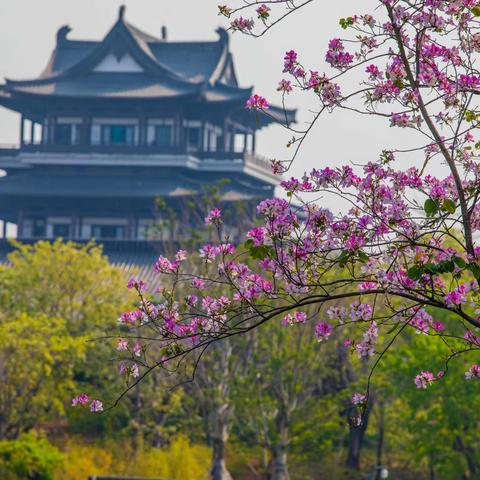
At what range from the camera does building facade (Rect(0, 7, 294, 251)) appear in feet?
256

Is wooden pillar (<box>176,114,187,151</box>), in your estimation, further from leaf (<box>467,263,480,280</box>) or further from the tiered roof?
leaf (<box>467,263,480,280</box>)

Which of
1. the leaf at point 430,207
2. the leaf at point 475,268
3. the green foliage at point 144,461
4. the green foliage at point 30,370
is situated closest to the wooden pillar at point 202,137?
the green foliage at point 30,370

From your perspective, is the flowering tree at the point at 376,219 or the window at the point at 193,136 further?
the window at the point at 193,136

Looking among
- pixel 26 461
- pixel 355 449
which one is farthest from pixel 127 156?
pixel 26 461

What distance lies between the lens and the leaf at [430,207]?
34.6 ft

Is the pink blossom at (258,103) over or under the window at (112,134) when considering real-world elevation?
under

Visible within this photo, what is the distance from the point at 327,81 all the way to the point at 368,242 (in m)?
1.29

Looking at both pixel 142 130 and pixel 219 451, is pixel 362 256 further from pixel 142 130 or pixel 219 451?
pixel 142 130

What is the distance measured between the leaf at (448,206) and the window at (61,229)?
6842cm

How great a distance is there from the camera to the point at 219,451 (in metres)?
41.6

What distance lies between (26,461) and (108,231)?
4101 cm

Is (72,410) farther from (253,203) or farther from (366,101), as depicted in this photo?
(366,101)

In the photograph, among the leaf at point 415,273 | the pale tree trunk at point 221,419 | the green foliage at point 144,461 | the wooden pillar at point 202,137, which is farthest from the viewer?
the wooden pillar at point 202,137

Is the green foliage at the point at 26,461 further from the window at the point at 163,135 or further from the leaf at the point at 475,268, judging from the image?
the window at the point at 163,135
